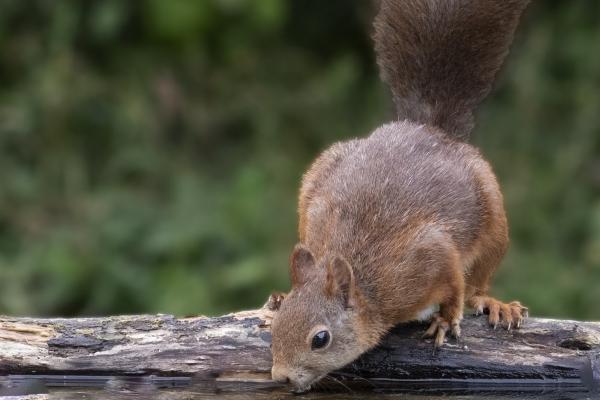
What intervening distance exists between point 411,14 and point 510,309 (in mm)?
1076

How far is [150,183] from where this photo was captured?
219 inches

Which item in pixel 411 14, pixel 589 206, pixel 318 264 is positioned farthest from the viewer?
pixel 589 206

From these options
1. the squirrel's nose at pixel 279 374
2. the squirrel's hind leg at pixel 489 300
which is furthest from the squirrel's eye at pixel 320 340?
the squirrel's hind leg at pixel 489 300

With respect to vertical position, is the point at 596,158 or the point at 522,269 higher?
the point at 596,158

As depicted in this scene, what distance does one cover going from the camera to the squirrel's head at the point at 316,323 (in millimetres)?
2881

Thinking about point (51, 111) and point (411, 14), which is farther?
point (51, 111)

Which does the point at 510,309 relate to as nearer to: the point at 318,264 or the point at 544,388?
the point at 544,388

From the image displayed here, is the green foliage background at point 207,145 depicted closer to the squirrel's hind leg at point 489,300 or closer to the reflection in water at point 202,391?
the squirrel's hind leg at point 489,300

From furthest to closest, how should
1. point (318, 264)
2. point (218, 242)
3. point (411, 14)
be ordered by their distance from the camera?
point (218, 242)
point (411, 14)
point (318, 264)

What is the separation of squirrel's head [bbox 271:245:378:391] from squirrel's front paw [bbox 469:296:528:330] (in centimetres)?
43

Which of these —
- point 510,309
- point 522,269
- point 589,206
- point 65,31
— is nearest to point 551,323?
point 510,309

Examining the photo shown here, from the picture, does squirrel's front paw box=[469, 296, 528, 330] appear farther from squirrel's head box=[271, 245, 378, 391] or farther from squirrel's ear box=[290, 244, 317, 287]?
squirrel's ear box=[290, 244, 317, 287]

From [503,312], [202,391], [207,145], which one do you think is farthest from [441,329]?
[207,145]

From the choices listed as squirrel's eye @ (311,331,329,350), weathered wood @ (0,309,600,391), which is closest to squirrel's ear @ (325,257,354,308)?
squirrel's eye @ (311,331,329,350)
